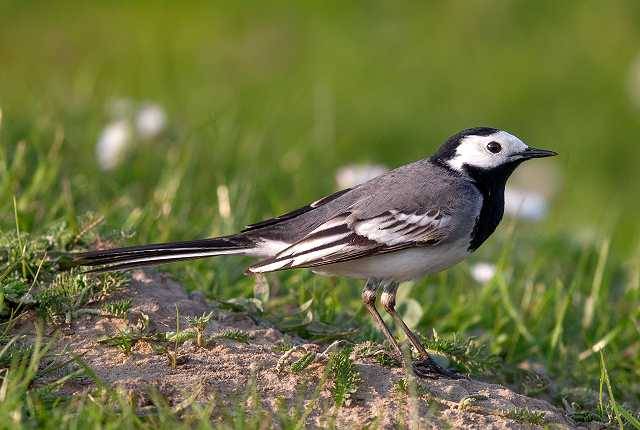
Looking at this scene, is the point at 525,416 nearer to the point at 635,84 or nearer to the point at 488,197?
the point at 488,197

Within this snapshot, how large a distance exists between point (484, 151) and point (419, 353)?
1.13 m

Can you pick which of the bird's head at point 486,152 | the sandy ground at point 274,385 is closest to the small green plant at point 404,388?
the sandy ground at point 274,385

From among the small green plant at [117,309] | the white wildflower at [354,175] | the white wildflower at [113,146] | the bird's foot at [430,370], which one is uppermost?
the white wildflower at [113,146]

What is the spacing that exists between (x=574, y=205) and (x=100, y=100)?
16.3 ft

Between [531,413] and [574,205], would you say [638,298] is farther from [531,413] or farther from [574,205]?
[574,205]

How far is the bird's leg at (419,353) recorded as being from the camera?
493 cm

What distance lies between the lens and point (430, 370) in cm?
498

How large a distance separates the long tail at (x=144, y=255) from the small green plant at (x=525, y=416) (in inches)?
60.3

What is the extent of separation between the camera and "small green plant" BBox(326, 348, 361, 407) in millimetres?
4336

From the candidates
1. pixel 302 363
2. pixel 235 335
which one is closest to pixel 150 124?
pixel 235 335

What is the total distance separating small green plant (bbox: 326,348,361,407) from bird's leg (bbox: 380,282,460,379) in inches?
16.2

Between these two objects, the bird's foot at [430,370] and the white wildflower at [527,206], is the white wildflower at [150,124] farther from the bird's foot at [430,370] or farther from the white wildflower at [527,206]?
the bird's foot at [430,370]

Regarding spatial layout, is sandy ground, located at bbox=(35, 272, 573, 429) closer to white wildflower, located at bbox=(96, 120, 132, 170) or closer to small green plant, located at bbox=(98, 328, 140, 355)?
small green plant, located at bbox=(98, 328, 140, 355)

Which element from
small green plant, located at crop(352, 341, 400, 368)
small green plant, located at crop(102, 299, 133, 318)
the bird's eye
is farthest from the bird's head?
small green plant, located at crop(102, 299, 133, 318)
